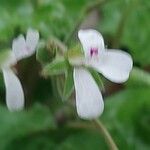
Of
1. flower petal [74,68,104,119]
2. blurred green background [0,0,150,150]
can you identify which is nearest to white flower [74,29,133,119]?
flower petal [74,68,104,119]

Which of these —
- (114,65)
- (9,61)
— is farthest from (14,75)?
(114,65)

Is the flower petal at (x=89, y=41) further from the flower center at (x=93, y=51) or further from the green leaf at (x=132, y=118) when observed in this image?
the green leaf at (x=132, y=118)

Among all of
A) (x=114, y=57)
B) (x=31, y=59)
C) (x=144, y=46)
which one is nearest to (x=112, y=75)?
(x=114, y=57)

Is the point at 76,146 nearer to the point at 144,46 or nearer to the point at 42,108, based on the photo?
the point at 42,108

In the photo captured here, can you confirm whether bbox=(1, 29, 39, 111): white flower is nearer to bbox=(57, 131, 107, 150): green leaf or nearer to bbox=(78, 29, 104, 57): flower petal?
bbox=(78, 29, 104, 57): flower petal

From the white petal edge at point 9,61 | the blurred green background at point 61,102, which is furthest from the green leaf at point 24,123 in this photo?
the white petal edge at point 9,61

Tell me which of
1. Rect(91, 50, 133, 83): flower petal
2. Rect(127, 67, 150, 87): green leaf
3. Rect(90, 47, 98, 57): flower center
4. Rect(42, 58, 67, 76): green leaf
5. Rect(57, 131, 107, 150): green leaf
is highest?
Rect(90, 47, 98, 57): flower center
